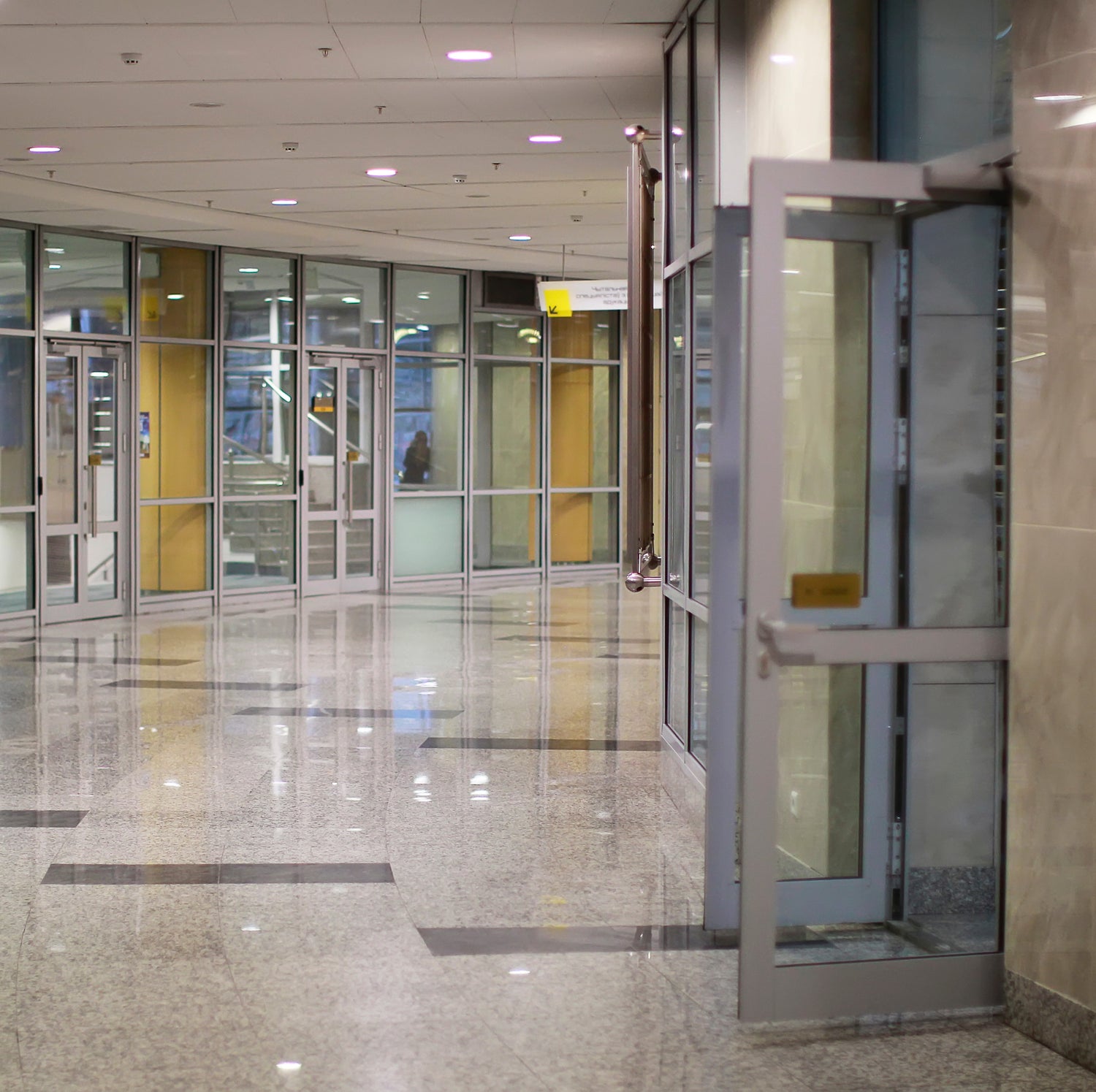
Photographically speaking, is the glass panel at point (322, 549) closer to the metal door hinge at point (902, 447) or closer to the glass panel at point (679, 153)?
the glass panel at point (679, 153)

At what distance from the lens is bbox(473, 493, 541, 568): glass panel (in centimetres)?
1636

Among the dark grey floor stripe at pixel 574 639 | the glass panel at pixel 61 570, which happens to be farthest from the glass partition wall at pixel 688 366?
the glass panel at pixel 61 570

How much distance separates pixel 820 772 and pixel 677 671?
305 cm

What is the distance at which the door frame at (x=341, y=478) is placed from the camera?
1458cm

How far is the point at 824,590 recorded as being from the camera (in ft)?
11.8

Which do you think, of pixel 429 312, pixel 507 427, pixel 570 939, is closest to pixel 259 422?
pixel 429 312

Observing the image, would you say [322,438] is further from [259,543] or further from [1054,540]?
[1054,540]

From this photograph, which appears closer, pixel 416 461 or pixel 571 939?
pixel 571 939

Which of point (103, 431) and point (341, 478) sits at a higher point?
point (103, 431)

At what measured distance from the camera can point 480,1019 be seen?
3.67m

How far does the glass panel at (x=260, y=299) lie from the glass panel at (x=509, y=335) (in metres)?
2.46

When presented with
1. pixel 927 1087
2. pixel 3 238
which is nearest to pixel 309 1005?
pixel 927 1087

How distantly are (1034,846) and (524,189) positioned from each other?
8.11 metres

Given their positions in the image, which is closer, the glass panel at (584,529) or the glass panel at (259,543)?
the glass panel at (259,543)
